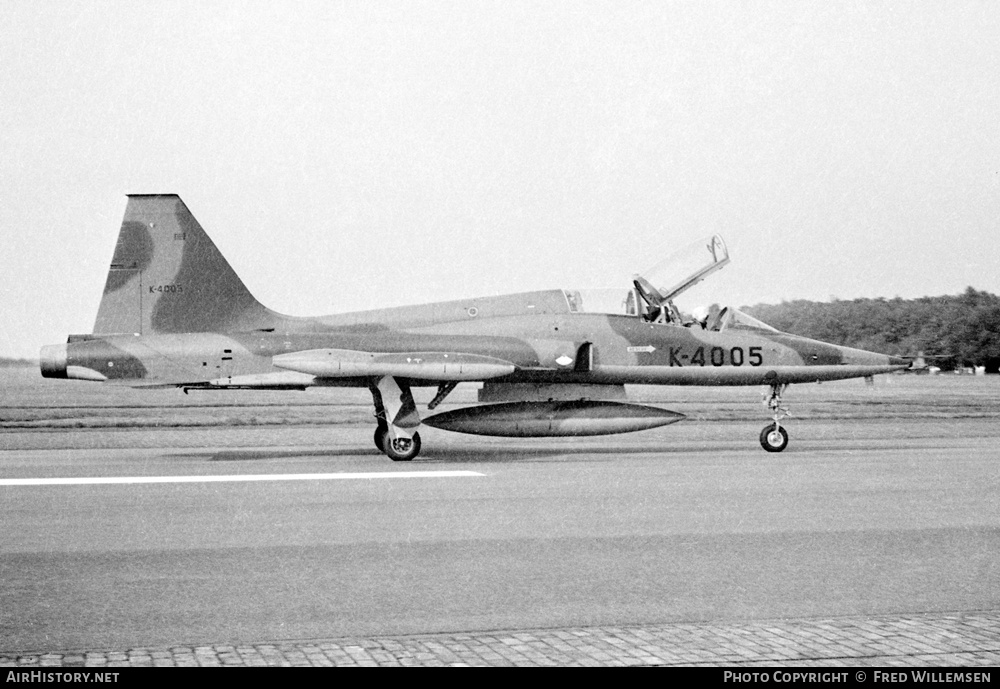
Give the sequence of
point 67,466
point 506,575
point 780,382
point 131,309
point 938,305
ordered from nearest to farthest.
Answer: point 506,575 → point 67,466 → point 131,309 → point 780,382 → point 938,305

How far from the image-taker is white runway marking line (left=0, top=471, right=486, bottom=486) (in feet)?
40.8

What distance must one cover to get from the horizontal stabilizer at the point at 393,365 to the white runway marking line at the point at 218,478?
249 centimetres

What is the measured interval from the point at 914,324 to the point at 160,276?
17.6 metres

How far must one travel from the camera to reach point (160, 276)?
16938 mm

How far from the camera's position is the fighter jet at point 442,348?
53.7ft

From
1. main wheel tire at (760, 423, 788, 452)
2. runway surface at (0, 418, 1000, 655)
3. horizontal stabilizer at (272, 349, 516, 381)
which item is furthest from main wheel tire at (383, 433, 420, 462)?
main wheel tire at (760, 423, 788, 452)

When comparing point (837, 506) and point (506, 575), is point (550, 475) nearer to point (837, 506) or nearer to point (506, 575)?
point (837, 506)

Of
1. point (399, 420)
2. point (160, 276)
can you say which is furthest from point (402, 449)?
point (160, 276)

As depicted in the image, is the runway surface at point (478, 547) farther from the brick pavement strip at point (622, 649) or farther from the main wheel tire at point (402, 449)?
the main wheel tire at point (402, 449)

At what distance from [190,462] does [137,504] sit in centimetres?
512
